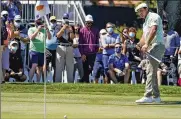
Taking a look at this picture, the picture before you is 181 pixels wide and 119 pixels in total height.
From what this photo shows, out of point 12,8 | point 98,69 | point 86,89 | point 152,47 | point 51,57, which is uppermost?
point 12,8

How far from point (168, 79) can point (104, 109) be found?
9.93 m

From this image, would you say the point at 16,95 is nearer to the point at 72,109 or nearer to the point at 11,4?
the point at 72,109

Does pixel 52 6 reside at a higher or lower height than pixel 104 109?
higher

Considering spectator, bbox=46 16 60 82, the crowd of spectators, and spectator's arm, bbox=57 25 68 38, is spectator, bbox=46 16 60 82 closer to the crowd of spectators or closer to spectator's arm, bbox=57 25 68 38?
the crowd of spectators

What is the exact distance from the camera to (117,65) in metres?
24.9

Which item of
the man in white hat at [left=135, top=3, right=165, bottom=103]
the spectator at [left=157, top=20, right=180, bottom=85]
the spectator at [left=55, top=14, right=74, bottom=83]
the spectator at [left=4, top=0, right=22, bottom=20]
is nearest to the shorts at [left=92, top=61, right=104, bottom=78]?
the spectator at [left=55, top=14, right=74, bottom=83]

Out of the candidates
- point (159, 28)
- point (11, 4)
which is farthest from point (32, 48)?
point (159, 28)

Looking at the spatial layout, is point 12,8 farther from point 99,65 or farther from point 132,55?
point 132,55

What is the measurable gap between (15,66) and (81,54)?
219cm

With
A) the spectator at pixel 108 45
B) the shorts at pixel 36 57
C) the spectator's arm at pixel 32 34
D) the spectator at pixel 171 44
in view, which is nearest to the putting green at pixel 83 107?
the spectator's arm at pixel 32 34

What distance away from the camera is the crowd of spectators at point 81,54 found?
80.5 feet

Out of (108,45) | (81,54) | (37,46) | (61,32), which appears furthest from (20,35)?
(108,45)

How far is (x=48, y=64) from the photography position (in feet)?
82.3

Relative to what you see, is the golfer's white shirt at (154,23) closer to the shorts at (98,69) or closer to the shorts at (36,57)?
the shorts at (36,57)
